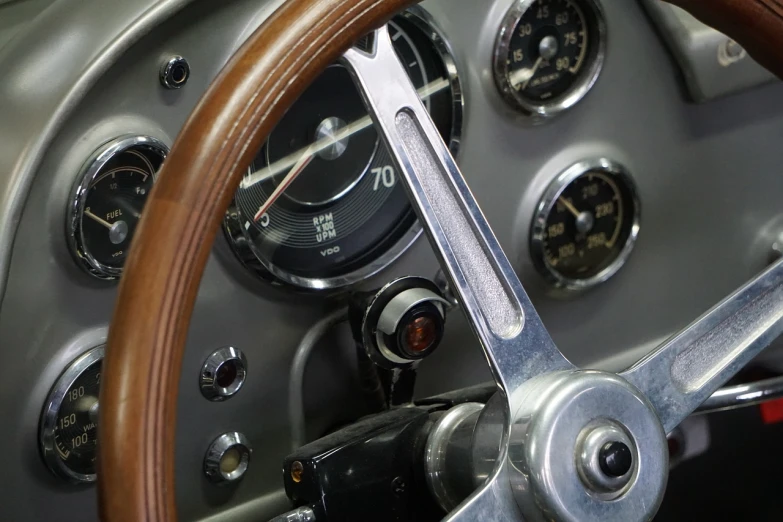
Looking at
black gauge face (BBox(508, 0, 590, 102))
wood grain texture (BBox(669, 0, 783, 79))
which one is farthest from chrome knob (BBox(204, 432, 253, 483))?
wood grain texture (BBox(669, 0, 783, 79))

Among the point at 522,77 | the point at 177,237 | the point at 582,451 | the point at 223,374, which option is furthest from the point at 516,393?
the point at 522,77

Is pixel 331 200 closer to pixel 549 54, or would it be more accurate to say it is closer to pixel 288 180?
pixel 288 180

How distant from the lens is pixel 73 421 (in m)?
1.17

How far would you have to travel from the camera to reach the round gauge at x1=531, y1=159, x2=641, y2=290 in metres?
1.53

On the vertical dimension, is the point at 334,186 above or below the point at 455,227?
above

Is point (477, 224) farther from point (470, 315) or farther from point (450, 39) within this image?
point (450, 39)

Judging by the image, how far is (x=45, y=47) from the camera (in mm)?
1106

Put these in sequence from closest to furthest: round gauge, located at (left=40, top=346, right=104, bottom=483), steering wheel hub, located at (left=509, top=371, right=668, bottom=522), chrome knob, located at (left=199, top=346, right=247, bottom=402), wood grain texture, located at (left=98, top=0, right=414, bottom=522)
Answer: wood grain texture, located at (left=98, top=0, right=414, bottom=522) → steering wheel hub, located at (left=509, top=371, right=668, bottom=522) → round gauge, located at (left=40, top=346, right=104, bottom=483) → chrome knob, located at (left=199, top=346, right=247, bottom=402)

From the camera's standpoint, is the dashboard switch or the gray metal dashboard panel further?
the gray metal dashboard panel

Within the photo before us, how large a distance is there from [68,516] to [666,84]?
1.12 m

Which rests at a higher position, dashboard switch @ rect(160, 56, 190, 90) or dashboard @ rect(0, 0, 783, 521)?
dashboard switch @ rect(160, 56, 190, 90)

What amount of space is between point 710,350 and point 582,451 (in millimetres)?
249

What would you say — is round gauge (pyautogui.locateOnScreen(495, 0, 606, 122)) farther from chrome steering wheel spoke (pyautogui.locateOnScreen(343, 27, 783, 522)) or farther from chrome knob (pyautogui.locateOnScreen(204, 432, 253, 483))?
chrome knob (pyautogui.locateOnScreen(204, 432, 253, 483))

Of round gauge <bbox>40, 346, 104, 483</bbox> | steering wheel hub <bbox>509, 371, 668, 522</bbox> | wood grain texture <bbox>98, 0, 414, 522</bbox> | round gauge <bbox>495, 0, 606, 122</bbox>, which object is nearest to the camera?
wood grain texture <bbox>98, 0, 414, 522</bbox>
